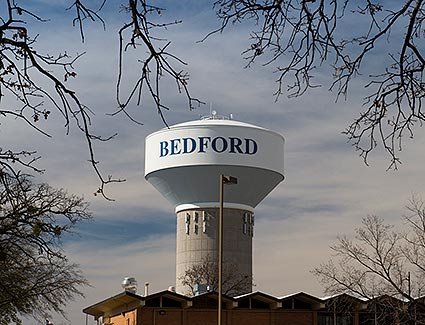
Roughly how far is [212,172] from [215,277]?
352 inches

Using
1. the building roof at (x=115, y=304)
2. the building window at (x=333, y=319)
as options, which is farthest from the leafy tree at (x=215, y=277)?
the building window at (x=333, y=319)

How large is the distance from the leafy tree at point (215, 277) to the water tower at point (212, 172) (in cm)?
40

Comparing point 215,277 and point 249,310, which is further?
point 215,277

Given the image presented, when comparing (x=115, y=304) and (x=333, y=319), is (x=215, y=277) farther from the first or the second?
(x=333, y=319)

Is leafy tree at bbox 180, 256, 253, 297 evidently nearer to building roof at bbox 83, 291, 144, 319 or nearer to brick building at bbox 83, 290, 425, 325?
building roof at bbox 83, 291, 144, 319

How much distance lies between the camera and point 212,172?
66.0 meters

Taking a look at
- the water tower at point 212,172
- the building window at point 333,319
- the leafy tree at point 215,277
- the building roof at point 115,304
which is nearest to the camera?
the building roof at point 115,304

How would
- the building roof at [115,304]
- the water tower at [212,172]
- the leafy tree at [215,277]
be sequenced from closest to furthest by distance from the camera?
the building roof at [115,304], the water tower at [212,172], the leafy tree at [215,277]

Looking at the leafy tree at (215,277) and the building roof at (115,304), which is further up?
the leafy tree at (215,277)

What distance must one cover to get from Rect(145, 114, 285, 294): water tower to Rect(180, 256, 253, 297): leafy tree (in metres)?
0.40

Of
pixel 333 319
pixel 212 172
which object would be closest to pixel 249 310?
pixel 333 319

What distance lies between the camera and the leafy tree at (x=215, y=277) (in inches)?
2736

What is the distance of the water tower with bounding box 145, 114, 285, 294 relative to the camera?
66.3 metres

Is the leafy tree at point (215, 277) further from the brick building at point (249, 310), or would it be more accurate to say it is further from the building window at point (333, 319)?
the brick building at point (249, 310)
